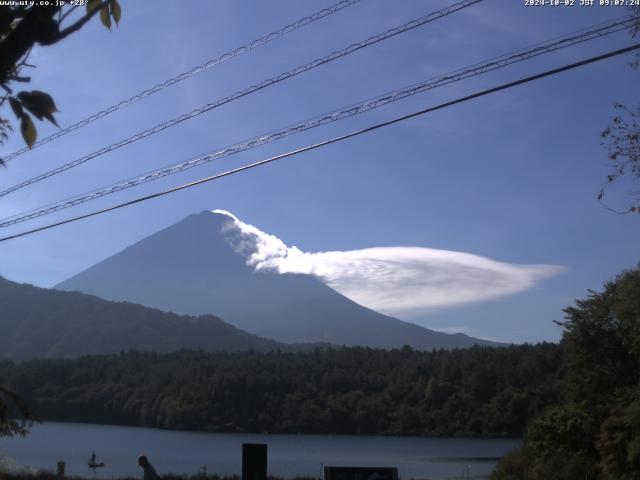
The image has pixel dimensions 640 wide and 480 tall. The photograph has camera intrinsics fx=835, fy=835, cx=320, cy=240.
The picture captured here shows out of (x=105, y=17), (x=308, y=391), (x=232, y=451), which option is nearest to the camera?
(x=105, y=17)

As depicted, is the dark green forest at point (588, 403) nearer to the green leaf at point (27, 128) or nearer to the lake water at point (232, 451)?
→ the green leaf at point (27, 128)

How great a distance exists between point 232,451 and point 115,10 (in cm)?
8018

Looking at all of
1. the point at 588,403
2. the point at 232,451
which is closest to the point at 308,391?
the point at 232,451

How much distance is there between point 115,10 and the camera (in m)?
3.88

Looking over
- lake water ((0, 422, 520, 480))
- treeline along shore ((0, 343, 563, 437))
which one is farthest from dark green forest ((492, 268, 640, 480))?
treeline along shore ((0, 343, 563, 437))

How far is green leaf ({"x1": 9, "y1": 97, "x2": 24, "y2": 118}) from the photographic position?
12.2 feet

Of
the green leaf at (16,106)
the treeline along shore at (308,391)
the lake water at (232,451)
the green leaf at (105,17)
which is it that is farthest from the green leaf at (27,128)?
the treeline along shore at (308,391)

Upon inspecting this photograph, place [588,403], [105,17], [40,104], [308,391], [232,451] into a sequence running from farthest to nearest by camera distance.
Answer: [308,391] < [232,451] < [588,403] < [105,17] < [40,104]

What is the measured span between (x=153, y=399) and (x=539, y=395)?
56.3 meters

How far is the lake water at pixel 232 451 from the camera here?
62250mm

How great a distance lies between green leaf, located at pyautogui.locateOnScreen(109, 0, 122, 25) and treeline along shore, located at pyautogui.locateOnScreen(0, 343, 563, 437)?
84978mm

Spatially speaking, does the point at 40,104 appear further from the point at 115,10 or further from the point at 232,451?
the point at 232,451

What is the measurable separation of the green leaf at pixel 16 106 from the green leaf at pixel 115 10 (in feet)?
1.95

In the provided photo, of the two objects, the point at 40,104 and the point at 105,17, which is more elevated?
the point at 105,17
